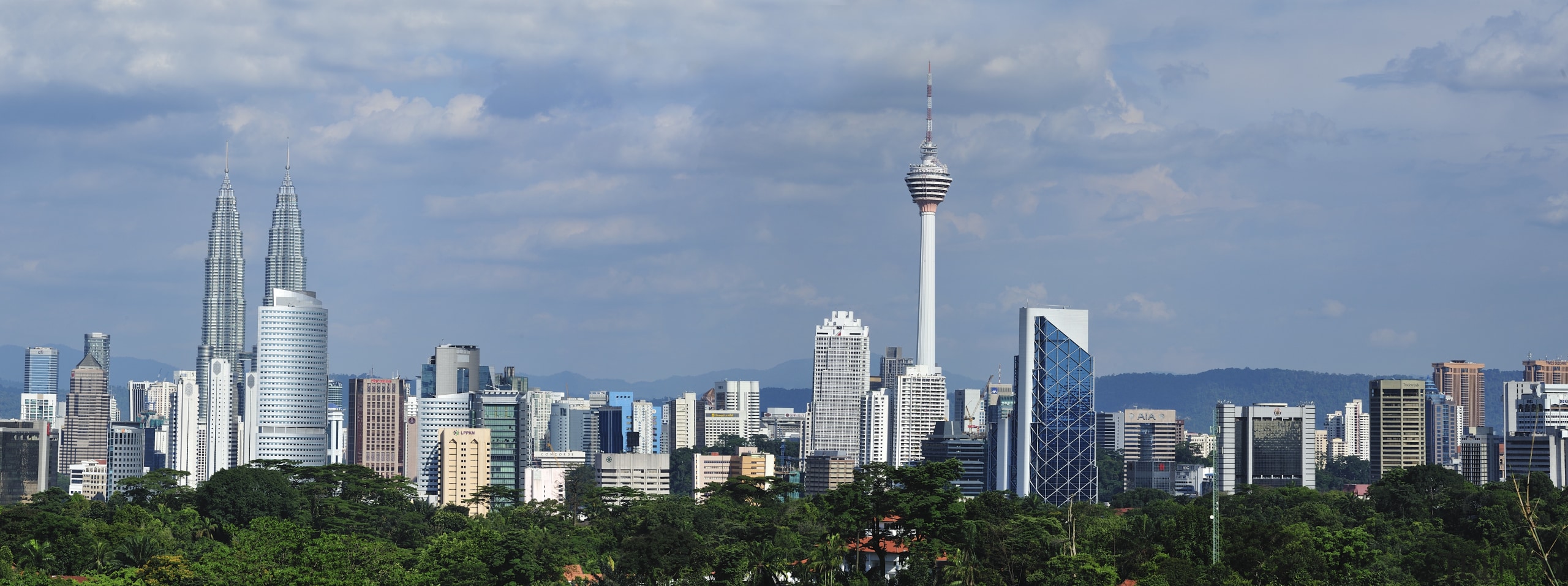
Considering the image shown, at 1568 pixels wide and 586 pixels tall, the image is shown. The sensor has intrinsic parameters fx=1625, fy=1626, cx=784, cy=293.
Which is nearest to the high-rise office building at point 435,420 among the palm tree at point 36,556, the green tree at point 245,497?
the green tree at point 245,497

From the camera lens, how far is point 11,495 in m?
154

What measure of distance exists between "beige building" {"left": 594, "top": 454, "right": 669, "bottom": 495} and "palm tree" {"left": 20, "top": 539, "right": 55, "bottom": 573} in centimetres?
10602

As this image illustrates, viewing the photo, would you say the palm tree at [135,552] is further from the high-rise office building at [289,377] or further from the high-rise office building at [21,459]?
the high-rise office building at [289,377]

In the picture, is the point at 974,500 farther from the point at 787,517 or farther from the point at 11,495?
the point at 11,495

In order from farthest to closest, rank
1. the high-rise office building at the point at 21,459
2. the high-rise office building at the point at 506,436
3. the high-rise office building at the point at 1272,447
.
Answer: the high-rise office building at the point at 506,436 → the high-rise office building at the point at 21,459 → the high-rise office building at the point at 1272,447

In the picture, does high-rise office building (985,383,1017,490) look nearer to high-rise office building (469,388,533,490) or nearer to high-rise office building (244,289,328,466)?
high-rise office building (469,388,533,490)

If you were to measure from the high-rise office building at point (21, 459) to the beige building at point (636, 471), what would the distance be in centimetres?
5325

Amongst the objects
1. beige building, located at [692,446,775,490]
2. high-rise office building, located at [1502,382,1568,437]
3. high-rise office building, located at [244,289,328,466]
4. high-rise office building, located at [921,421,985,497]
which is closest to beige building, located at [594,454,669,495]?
beige building, located at [692,446,775,490]

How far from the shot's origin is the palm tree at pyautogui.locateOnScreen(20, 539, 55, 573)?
48312 millimetres

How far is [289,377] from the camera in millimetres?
195250

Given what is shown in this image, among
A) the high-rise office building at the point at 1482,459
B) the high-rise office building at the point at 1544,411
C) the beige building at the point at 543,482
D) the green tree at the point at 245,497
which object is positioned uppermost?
the high-rise office building at the point at 1544,411

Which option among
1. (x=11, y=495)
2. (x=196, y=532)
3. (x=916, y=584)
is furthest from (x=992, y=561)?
(x=11, y=495)

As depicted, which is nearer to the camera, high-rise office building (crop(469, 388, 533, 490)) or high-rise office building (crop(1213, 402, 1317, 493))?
high-rise office building (crop(1213, 402, 1317, 493))

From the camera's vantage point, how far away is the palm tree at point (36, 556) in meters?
48.3
